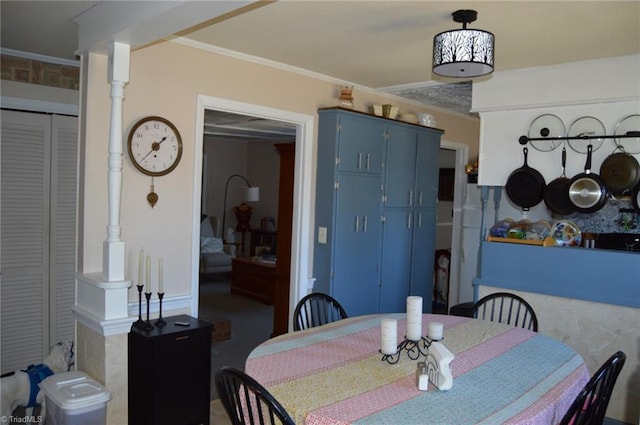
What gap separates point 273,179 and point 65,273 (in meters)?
5.26

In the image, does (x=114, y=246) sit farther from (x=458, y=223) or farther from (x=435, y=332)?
(x=458, y=223)

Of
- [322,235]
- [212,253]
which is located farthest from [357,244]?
[212,253]

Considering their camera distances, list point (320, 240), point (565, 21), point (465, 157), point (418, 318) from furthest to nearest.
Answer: point (465, 157) < point (320, 240) < point (565, 21) < point (418, 318)

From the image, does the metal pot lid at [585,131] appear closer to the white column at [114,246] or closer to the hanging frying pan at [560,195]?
the hanging frying pan at [560,195]

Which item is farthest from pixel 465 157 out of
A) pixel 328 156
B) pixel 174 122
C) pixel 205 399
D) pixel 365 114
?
pixel 205 399

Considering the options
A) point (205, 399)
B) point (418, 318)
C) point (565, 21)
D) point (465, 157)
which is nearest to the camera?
point (418, 318)

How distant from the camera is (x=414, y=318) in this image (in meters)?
2.21

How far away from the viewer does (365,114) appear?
4168mm

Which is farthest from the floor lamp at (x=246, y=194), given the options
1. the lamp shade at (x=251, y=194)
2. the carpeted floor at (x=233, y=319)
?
the carpeted floor at (x=233, y=319)

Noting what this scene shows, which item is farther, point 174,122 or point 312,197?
point 312,197

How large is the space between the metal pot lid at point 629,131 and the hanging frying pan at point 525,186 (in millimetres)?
545

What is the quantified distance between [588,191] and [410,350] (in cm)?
194

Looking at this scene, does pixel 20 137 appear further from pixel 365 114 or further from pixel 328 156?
pixel 365 114

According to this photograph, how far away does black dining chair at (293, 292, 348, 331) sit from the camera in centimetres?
288
